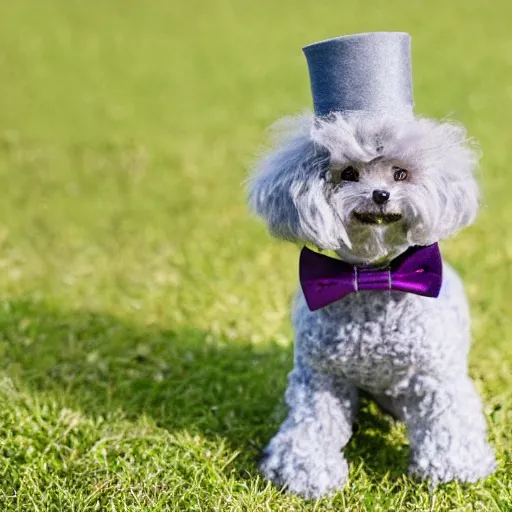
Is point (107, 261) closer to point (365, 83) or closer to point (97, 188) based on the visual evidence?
point (97, 188)

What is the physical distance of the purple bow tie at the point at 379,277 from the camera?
2865mm

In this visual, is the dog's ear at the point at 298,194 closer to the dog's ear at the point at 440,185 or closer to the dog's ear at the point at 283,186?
the dog's ear at the point at 283,186

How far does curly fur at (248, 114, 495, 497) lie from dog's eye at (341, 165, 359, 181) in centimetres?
2

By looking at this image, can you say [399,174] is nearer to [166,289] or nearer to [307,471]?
[307,471]

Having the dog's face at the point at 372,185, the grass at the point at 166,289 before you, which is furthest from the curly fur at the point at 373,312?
the grass at the point at 166,289

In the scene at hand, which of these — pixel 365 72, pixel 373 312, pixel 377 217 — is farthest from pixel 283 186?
pixel 373 312

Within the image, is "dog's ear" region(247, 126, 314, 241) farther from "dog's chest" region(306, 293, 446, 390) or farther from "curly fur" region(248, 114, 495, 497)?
"dog's chest" region(306, 293, 446, 390)

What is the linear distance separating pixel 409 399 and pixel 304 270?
0.70 meters

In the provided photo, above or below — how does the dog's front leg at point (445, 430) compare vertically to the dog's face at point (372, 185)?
below

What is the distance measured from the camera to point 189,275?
543 centimetres

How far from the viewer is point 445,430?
304cm

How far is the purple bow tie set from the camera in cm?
287

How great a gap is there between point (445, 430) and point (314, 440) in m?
0.53

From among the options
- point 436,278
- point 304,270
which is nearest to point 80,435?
point 304,270
